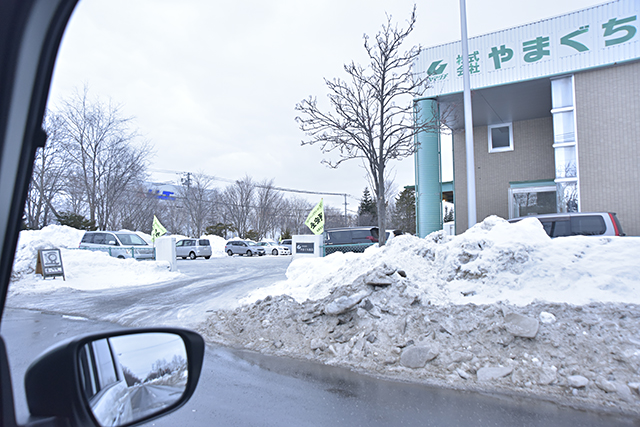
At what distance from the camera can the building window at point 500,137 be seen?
58.6ft

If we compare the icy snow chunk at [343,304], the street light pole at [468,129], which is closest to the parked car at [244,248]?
the street light pole at [468,129]

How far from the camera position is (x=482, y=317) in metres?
6.24

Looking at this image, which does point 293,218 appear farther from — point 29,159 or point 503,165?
point 29,159

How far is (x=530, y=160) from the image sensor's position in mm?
17328

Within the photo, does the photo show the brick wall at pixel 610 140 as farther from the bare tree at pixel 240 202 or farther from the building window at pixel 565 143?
the bare tree at pixel 240 202

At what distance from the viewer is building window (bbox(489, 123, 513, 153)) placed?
58.6 ft

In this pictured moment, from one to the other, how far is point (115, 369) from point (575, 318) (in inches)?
238

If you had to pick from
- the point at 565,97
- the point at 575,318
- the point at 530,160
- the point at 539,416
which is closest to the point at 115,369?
the point at 539,416

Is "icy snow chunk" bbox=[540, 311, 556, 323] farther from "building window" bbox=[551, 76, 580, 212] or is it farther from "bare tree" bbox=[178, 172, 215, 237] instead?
"bare tree" bbox=[178, 172, 215, 237]

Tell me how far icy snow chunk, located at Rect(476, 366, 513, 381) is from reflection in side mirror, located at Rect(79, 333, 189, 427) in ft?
14.5

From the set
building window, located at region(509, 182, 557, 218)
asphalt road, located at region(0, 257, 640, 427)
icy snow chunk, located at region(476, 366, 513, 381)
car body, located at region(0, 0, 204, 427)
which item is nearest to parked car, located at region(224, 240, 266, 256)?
building window, located at region(509, 182, 557, 218)

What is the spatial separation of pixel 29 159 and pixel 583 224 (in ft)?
40.8

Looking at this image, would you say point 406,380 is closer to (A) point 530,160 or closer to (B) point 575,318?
(B) point 575,318

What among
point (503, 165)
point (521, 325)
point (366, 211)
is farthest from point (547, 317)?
point (366, 211)
